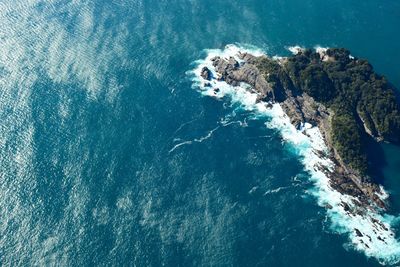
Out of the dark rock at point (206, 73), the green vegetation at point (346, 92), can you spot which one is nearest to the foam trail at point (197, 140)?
the dark rock at point (206, 73)

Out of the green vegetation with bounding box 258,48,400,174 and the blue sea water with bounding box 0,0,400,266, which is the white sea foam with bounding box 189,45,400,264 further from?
the green vegetation with bounding box 258,48,400,174

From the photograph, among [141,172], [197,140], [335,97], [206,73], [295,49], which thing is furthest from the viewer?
[295,49]

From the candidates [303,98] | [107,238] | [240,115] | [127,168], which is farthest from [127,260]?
[303,98]

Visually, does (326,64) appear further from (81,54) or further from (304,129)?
(81,54)

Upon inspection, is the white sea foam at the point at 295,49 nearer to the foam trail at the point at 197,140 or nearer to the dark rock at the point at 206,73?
the dark rock at the point at 206,73

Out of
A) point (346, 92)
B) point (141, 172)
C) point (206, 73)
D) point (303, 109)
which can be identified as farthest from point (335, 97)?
point (141, 172)

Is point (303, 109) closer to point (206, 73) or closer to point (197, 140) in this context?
point (206, 73)

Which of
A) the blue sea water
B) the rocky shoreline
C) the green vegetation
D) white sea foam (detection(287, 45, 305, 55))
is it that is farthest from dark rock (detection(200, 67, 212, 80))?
white sea foam (detection(287, 45, 305, 55))
